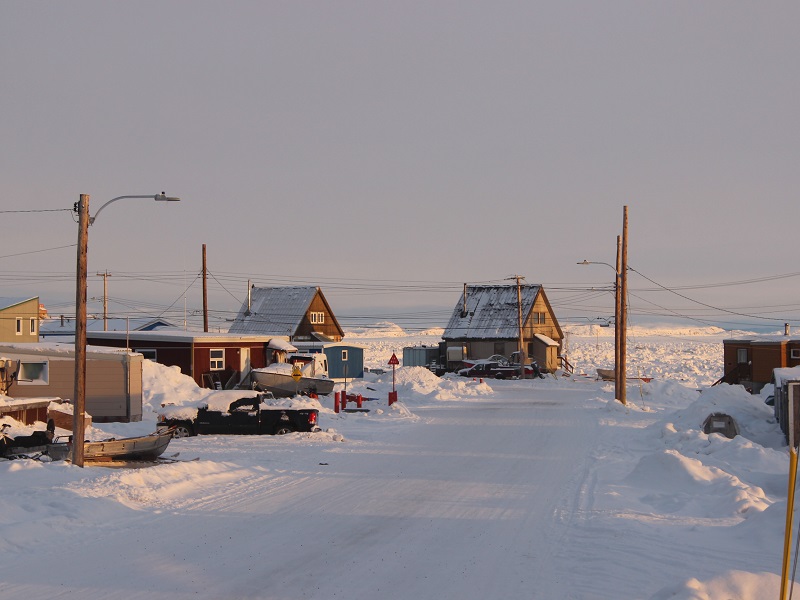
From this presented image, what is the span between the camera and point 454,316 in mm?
80250

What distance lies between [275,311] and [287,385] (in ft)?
85.6

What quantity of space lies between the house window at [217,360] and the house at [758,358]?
30.7 m

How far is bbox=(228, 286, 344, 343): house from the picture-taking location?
66125mm

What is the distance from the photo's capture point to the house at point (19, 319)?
156ft

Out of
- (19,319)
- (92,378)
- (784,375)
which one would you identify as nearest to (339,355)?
(19,319)

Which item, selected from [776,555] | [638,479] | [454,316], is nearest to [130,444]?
[638,479]

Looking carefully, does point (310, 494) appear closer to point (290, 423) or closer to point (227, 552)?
point (227, 552)

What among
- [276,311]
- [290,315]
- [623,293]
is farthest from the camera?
[276,311]

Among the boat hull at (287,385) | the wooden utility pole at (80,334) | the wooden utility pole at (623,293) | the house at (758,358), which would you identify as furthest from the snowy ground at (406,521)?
the house at (758,358)

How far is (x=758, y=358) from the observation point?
50.0m

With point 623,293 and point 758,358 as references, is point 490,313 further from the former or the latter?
point 623,293

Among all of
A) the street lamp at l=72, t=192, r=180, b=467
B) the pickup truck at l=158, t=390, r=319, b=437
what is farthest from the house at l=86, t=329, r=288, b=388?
the street lamp at l=72, t=192, r=180, b=467

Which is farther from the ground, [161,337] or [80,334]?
[80,334]

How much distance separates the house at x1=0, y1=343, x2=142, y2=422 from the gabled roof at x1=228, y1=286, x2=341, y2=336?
1309 inches
